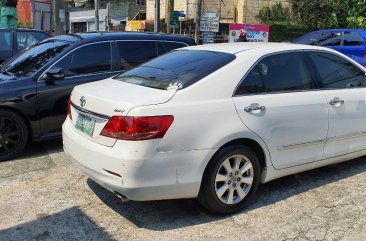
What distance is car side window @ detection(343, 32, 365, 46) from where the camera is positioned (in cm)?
1183

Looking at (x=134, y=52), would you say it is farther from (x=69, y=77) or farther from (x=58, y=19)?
(x=58, y=19)

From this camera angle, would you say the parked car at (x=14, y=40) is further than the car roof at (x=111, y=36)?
Yes

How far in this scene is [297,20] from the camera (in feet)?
94.3

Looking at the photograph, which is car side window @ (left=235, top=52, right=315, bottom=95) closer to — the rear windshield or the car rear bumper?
the rear windshield

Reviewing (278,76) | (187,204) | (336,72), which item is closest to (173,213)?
(187,204)

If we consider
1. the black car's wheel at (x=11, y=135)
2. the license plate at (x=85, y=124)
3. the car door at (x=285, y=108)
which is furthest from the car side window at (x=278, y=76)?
the black car's wheel at (x=11, y=135)

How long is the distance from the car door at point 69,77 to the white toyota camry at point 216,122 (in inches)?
57.2

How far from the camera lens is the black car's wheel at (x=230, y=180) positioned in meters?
3.97

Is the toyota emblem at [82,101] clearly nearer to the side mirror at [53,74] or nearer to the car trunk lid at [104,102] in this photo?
the car trunk lid at [104,102]

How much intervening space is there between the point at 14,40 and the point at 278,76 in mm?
5970

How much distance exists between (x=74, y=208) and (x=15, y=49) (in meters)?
Result: 5.27

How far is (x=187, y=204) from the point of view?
4430 mm

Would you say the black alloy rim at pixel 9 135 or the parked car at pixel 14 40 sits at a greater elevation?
the parked car at pixel 14 40

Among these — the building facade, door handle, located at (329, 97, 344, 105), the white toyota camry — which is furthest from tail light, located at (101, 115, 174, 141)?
the building facade
